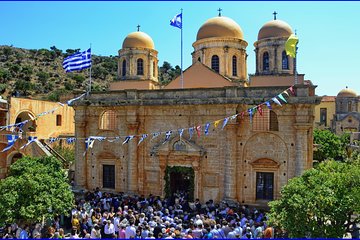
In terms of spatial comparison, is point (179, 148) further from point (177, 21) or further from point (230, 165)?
point (177, 21)

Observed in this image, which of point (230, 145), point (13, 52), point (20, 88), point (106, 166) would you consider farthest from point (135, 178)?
point (13, 52)

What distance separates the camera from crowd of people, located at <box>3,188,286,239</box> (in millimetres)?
13133

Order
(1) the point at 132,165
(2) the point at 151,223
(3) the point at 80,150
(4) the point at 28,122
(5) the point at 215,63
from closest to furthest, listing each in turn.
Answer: (2) the point at 151,223 → (1) the point at 132,165 → (3) the point at 80,150 → (5) the point at 215,63 → (4) the point at 28,122

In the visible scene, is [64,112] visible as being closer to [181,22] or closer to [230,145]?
[181,22]

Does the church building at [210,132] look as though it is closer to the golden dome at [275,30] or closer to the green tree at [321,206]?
the golden dome at [275,30]

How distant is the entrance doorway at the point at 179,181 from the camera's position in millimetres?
21750

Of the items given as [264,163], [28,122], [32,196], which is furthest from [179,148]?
[28,122]

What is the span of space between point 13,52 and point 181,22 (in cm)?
6397

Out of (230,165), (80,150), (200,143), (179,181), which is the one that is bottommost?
(179,181)

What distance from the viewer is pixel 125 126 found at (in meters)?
23.3

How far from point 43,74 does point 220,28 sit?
4752cm

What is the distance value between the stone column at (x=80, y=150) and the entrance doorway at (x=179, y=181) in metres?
6.22

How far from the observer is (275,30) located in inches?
1027

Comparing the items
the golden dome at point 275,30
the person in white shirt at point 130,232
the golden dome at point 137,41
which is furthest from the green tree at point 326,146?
the person in white shirt at point 130,232
